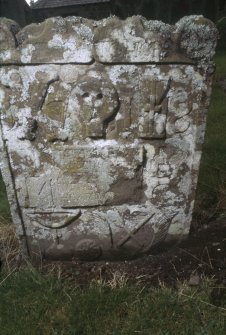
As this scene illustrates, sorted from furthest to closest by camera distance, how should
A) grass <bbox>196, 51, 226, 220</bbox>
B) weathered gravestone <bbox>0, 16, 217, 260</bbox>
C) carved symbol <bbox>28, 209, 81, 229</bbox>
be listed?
grass <bbox>196, 51, 226, 220</bbox> < carved symbol <bbox>28, 209, 81, 229</bbox> < weathered gravestone <bbox>0, 16, 217, 260</bbox>

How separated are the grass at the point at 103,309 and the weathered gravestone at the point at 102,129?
1.21ft

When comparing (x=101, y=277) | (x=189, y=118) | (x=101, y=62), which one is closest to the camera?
(x=101, y=62)

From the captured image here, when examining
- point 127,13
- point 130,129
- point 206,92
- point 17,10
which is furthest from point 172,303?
point 17,10

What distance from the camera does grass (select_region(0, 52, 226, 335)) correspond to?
206cm

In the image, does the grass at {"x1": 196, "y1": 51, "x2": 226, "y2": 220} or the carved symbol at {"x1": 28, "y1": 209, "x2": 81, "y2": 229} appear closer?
the carved symbol at {"x1": 28, "y1": 209, "x2": 81, "y2": 229}

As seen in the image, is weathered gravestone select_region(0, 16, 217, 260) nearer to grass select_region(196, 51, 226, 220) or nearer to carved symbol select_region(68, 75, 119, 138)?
carved symbol select_region(68, 75, 119, 138)

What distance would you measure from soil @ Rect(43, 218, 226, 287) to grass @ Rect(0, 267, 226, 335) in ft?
0.35

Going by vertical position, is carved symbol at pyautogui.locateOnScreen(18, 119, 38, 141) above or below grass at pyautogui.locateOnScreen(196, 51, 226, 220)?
above

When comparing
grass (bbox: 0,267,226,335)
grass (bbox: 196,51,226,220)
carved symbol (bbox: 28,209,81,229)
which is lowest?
grass (bbox: 0,267,226,335)

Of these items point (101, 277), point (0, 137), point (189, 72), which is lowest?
point (101, 277)

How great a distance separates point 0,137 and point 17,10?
17572 millimetres

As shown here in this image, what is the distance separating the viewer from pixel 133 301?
7.29 feet

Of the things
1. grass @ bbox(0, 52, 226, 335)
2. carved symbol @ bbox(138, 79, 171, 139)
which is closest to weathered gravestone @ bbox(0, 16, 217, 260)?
carved symbol @ bbox(138, 79, 171, 139)

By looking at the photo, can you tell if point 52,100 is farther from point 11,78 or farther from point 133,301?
point 133,301
